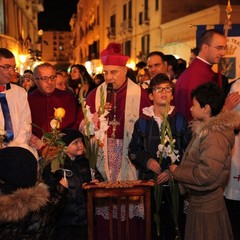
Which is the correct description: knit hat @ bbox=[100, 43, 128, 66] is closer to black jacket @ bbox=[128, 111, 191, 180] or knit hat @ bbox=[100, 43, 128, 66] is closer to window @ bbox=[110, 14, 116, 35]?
black jacket @ bbox=[128, 111, 191, 180]

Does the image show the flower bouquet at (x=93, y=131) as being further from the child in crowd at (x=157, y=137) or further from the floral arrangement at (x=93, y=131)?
the child in crowd at (x=157, y=137)

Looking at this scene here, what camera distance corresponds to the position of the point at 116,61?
4.49 m

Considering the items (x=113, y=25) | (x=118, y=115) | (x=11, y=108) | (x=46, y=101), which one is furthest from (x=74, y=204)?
(x=113, y=25)

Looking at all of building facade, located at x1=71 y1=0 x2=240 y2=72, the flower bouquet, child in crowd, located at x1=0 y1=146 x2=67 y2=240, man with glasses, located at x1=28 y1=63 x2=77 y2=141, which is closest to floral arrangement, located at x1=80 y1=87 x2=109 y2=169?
the flower bouquet

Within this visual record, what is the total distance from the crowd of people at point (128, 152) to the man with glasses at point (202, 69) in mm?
11

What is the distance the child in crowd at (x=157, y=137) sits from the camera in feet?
13.3

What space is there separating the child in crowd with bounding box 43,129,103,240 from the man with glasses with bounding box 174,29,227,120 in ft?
4.35

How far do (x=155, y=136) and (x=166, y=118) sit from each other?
1.01ft

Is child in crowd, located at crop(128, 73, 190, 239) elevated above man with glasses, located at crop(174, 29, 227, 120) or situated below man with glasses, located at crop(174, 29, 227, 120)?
below

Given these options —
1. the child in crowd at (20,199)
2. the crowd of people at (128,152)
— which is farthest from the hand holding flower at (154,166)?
the child in crowd at (20,199)

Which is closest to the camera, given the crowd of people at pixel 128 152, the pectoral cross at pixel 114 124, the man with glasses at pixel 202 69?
the crowd of people at pixel 128 152

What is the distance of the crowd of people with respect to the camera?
8.51 feet

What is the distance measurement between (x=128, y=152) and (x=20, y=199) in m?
1.82

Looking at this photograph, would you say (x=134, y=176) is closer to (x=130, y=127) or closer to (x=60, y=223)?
(x=130, y=127)
